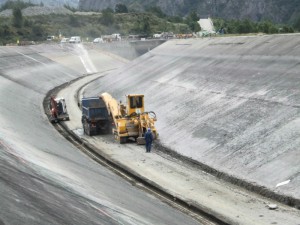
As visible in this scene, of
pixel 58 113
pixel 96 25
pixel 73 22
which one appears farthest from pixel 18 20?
pixel 58 113

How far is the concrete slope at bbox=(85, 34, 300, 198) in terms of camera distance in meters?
23.8

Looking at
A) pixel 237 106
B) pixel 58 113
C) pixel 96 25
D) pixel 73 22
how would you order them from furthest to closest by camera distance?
pixel 96 25 < pixel 73 22 < pixel 58 113 < pixel 237 106

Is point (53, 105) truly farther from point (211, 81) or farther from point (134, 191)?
point (134, 191)

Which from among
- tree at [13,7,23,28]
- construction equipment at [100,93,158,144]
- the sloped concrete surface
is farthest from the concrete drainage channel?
tree at [13,7,23,28]

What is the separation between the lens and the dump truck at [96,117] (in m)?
34.9

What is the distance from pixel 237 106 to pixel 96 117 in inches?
382

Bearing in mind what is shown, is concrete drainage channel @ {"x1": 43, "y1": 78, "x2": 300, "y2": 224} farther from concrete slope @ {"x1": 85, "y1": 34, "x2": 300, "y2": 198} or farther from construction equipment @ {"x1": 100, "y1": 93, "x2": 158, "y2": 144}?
construction equipment @ {"x1": 100, "y1": 93, "x2": 158, "y2": 144}

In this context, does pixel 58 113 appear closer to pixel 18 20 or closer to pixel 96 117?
pixel 96 117

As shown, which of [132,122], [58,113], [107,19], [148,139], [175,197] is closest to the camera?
[175,197]

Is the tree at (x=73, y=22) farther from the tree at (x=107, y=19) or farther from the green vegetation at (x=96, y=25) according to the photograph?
the tree at (x=107, y=19)

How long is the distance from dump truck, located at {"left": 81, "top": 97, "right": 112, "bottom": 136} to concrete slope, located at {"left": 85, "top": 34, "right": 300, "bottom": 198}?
382 centimetres

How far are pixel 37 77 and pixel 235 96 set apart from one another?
41.1m

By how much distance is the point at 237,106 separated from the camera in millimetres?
32375

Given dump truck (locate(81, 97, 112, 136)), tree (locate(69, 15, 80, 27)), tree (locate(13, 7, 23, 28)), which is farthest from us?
tree (locate(69, 15, 80, 27))
